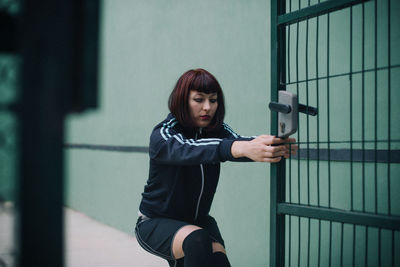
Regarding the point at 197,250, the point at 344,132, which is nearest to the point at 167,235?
the point at 197,250

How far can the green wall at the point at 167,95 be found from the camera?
3.28 meters

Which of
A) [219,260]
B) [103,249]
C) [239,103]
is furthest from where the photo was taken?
[103,249]

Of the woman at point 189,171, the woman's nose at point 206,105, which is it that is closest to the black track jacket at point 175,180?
the woman at point 189,171

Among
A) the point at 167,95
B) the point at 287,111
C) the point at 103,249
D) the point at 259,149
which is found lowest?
the point at 103,249

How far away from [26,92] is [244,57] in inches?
109

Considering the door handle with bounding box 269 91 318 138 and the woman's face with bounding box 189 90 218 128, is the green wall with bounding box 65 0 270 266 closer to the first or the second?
the woman's face with bounding box 189 90 218 128

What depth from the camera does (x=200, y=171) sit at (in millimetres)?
2252

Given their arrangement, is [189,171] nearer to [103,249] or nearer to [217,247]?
[217,247]

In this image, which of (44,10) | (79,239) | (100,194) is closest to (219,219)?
(79,239)

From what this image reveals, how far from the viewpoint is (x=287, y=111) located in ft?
6.35

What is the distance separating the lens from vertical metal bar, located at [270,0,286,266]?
2150mm

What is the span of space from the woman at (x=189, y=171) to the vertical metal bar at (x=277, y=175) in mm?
156

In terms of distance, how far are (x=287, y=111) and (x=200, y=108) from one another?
49cm

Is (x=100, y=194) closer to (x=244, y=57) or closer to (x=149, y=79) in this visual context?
(x=149, y=79)
